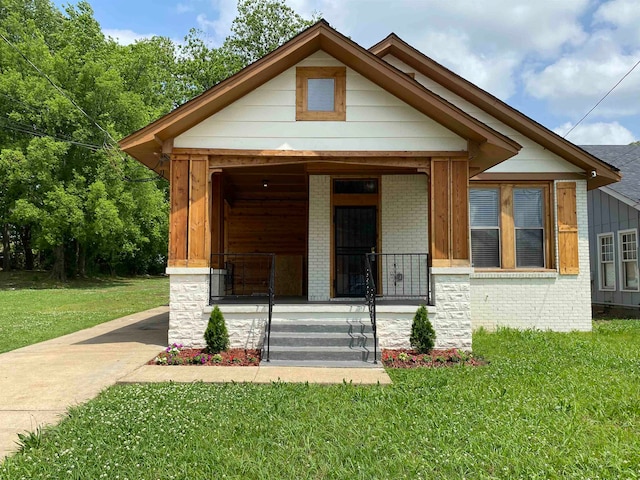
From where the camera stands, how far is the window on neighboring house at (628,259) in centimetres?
1230

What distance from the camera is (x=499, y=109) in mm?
9727


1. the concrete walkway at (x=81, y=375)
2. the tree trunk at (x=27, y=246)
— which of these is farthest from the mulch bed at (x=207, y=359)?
the tree trunk at (x=27, y=246)

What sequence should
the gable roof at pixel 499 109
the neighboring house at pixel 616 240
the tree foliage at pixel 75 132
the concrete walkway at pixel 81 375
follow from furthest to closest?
the tree foliage at pixel 75 132 < the neighboring house at pixel 616 240 < the gable roof at pixel 499 109 < the concrete walkway at pixel 81 375

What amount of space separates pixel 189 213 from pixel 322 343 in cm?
295

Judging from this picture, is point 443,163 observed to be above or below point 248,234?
above

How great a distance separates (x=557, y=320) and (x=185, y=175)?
7.81m

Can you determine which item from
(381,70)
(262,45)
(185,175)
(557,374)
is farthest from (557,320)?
(262,45)

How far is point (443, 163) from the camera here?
25.7 ft

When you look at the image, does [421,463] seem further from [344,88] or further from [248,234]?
[248,234]

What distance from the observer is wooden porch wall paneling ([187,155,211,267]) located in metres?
7.58

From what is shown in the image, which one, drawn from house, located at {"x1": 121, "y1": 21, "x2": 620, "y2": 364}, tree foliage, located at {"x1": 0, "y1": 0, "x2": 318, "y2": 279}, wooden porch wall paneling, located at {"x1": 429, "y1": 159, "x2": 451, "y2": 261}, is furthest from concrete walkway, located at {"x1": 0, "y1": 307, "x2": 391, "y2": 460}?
tree foliage, located at {"x1": 0, "y1": 0, "x2": 318, "y2": 279}

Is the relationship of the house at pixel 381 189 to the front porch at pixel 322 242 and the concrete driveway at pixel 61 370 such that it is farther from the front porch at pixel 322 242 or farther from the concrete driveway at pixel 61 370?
the concrete driveway at pixel 61 370

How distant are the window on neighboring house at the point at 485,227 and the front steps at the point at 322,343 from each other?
3592 mm

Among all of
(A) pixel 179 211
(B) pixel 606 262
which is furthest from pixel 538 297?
(A) pixel 179 211
